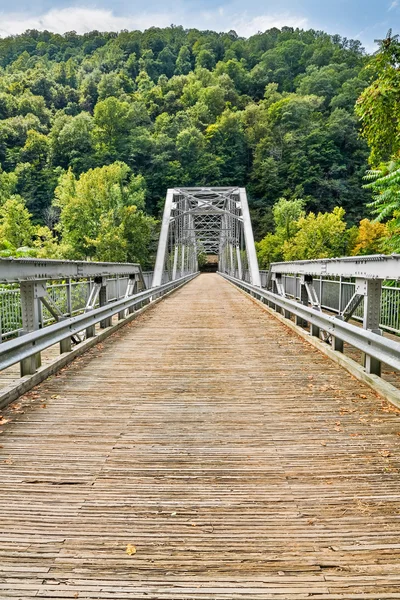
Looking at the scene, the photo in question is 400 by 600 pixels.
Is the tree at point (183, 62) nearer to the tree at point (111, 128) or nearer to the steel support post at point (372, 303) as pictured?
the tree at point (111, 128)

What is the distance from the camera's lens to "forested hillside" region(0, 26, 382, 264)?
4638cm

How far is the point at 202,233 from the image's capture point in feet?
277

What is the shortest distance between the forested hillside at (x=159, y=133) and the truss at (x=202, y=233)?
4.26 meters

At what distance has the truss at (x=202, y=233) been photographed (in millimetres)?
24469

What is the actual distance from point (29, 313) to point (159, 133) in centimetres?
9062

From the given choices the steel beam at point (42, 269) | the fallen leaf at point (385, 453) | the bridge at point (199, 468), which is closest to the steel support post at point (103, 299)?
the steel beam at point (42, 269)

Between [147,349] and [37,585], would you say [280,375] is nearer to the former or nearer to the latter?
[147,349]

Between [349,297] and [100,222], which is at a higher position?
[100,222]

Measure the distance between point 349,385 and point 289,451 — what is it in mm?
1916

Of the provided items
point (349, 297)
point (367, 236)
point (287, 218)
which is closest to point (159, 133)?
point (287, 218)

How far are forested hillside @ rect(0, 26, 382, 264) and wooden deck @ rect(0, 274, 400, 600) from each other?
3591 cm

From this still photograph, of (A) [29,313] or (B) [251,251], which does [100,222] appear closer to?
(B) [251,251]

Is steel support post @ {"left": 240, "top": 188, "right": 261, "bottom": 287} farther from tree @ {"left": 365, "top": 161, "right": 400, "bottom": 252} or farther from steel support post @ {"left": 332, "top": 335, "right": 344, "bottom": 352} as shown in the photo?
steel support post @ {"left": 332, "top": 335, "right": 344, "bottom": 352}


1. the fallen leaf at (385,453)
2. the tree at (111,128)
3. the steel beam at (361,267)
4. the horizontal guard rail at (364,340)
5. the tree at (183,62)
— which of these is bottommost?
the fallen leaf at (385,453)
